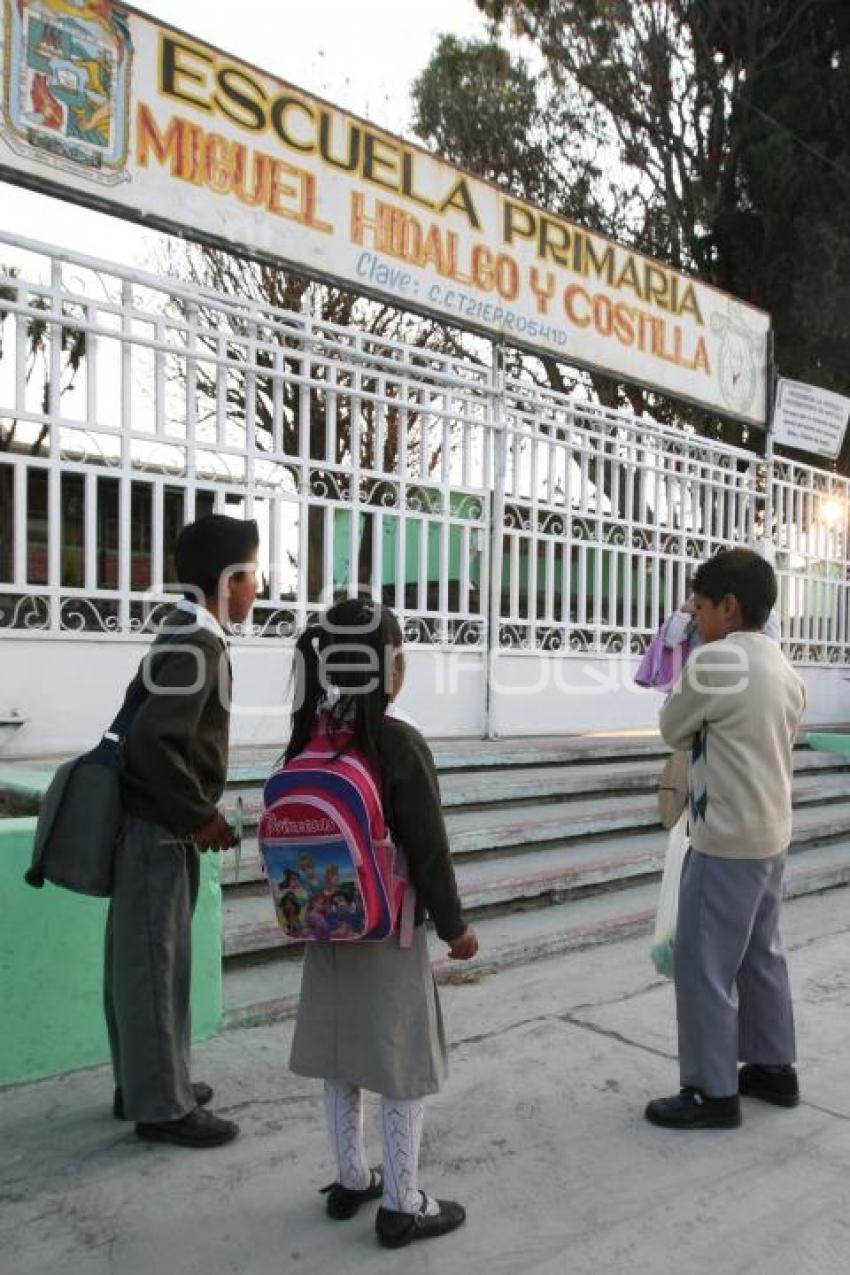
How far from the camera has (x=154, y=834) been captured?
8.82 ft

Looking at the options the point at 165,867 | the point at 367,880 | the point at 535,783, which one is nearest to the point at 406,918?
the point at 367,880

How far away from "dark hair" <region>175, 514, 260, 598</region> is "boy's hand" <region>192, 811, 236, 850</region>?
0.62 m

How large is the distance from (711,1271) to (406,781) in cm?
123

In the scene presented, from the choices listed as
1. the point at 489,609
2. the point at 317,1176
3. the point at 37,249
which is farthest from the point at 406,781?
the point at 489,609

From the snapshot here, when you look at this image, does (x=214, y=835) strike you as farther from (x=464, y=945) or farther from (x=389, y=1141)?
(x=389, y=1141)

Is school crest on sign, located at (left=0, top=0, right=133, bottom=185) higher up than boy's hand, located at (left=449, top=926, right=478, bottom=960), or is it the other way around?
school crest on sign, located at (left=0, top=0, right=133, bottom=185)

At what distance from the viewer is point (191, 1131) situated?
2699mm

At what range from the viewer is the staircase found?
378 cm

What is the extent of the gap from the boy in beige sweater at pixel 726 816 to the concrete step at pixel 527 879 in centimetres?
149

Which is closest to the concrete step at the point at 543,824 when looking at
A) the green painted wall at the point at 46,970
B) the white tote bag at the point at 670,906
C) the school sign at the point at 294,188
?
the green painted wall at the point at 46,970

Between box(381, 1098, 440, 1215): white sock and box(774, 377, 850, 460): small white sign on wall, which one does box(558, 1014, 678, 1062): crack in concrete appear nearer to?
box(381, 1098, 440, 1215): white sock

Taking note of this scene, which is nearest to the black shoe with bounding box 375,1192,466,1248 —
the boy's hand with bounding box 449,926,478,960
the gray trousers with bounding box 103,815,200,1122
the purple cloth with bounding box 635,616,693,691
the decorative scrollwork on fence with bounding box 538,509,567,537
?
the boy's hand with bounding box 449,926,478,960

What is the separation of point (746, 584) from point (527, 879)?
6.94 ft

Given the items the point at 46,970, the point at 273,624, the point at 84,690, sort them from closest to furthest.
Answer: the point at 46,970, the point at 84,690, the point at 273,624
